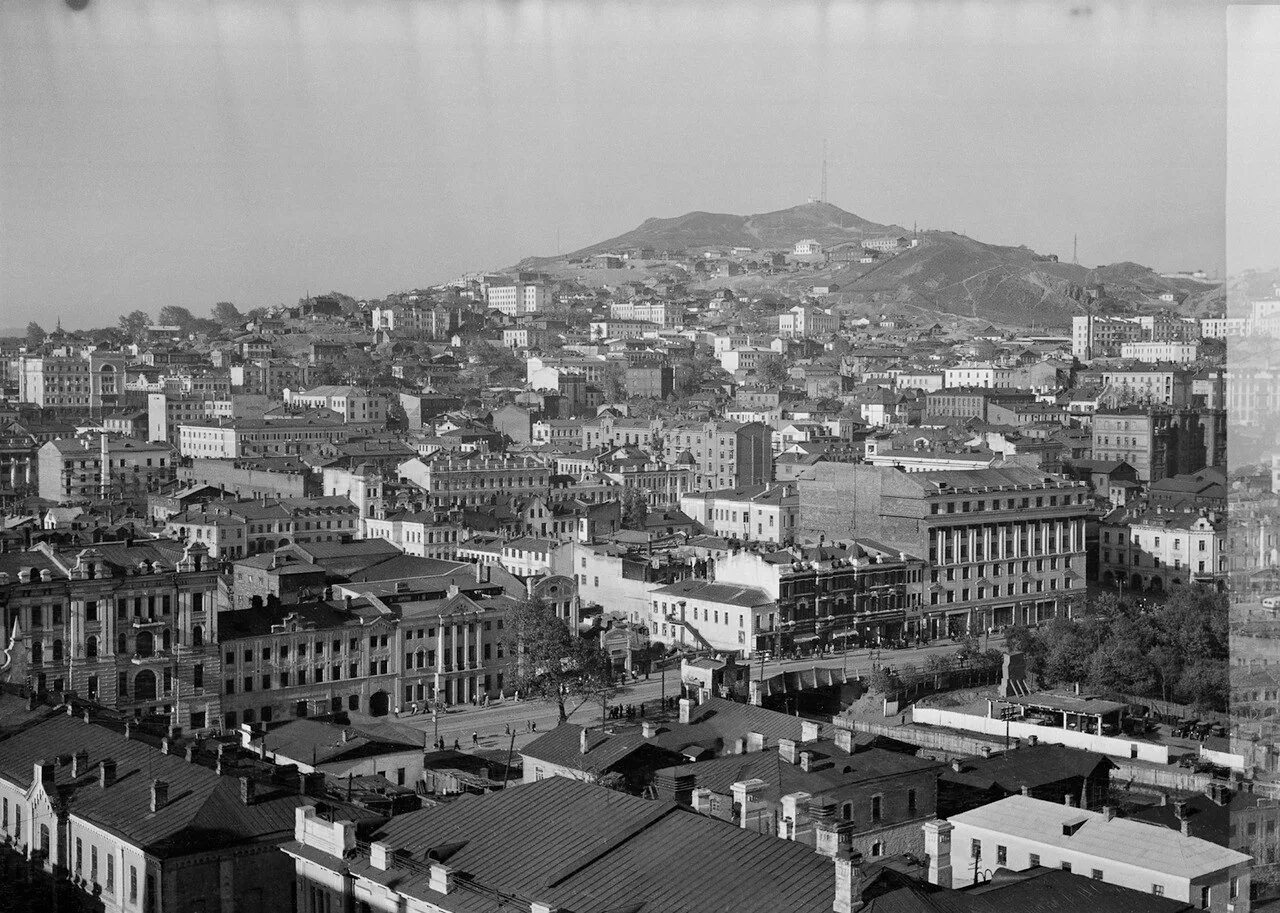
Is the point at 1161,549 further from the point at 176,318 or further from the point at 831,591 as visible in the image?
the point at 176,318

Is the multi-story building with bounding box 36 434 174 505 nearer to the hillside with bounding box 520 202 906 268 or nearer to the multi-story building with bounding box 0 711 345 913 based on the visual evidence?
the multi-story building with bounding box 0 711 345 913

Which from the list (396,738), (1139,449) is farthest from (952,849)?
(1139,449)

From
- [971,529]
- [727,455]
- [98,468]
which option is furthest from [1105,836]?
[98,468]

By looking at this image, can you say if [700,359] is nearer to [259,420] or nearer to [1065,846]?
[259,420]

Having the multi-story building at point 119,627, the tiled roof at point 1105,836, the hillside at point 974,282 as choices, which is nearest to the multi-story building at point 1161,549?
the multi-story building at point 119,627

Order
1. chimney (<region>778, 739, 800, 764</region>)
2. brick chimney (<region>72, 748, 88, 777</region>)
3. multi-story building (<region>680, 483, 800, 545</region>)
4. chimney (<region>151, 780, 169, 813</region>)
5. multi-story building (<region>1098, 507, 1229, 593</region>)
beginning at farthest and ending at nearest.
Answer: multi-story building (<region>680, 483, 800, 545</region>) < multi-story building (<region>1098, 507, 1229, 593</region>) < chimney (<region>778, 739, 800, 764</region>) < brick chimney (<region>72, 748, 88, 777</region>) < chimney (<region>151, 780, 169, 813</region>)

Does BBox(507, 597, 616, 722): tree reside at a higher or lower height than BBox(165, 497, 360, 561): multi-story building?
lower

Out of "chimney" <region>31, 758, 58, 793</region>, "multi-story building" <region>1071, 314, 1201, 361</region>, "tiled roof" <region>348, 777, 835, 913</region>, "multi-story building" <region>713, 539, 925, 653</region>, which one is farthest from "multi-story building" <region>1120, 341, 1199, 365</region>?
"tiled roof" <region>348, 777, 835, 913</region>
